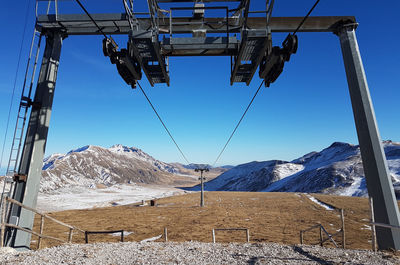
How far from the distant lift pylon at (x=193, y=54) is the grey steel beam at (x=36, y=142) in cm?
3

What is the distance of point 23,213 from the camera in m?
7.68

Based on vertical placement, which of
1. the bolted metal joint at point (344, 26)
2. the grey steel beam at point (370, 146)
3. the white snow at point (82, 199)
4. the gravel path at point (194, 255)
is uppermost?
the bolted metal joint at point (344, 26)

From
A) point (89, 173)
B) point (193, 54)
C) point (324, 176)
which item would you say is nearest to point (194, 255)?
point (193, 54)

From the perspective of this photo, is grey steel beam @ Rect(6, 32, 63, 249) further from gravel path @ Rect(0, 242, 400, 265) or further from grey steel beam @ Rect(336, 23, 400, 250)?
grey steel beam @ Rect(336, 23, 400, 250)

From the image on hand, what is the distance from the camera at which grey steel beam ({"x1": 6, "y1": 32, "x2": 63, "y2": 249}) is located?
767 centimetres

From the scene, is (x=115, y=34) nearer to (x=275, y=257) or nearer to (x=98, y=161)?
(x=275, y=257)

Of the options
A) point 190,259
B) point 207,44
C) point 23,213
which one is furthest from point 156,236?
point 207,44

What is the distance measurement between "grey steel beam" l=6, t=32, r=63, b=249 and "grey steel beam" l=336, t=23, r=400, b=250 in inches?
465

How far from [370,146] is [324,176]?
235 ft

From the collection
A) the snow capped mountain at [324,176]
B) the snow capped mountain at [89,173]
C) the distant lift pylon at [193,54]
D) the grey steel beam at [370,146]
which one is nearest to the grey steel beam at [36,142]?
the distant lift pylon at [193,54]

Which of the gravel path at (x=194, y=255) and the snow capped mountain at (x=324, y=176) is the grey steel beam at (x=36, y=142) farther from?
the snow capped mountain at (x=324, y=176)

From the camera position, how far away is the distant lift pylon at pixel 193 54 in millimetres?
6051

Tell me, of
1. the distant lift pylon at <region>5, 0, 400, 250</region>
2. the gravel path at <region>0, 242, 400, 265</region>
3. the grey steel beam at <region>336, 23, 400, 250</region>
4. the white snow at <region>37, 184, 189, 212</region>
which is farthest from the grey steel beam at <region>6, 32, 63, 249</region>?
the white snow at <region>37, 184, 189, 212</region>

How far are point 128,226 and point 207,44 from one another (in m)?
20.7
